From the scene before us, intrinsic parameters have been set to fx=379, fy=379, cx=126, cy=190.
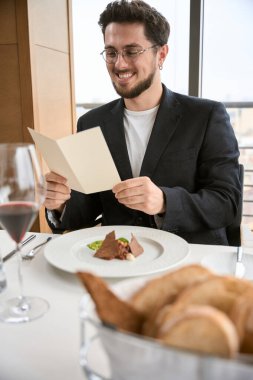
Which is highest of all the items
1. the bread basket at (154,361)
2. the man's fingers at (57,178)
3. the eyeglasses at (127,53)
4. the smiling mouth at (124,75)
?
the eyeglasses at (127,53)

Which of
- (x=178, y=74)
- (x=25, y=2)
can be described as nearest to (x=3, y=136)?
(x=25, y=2)

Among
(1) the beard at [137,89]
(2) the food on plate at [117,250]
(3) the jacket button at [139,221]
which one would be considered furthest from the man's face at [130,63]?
(2) the food on plate at [117,250]

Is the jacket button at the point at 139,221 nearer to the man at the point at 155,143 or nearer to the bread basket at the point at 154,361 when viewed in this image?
the man at the point at 155,143

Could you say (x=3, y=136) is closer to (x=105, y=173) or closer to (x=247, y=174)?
(x=105, y=173)

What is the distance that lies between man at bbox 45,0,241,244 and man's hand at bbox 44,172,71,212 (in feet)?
0.04

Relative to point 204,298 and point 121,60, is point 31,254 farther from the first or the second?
point 121,60

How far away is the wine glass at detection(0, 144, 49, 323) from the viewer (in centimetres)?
71

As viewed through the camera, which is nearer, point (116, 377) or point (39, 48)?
point (116, 377)

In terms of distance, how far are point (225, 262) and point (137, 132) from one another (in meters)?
1.01

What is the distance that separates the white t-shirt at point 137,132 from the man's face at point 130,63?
0.33 feet

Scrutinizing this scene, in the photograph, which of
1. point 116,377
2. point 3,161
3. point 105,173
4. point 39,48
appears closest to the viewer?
point 116,377

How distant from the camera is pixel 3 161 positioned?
2.35ft

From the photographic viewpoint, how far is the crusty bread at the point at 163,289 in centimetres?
41

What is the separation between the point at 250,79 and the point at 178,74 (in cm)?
62
